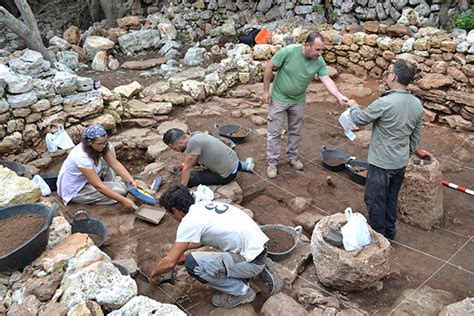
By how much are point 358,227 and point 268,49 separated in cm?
611

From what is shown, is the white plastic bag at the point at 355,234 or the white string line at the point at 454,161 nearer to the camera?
the white plastic bag at the point at 355,234

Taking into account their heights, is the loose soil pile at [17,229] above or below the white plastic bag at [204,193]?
above

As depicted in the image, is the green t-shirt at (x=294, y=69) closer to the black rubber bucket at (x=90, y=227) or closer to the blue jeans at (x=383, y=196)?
the blue jeans at (x=383, y=196)

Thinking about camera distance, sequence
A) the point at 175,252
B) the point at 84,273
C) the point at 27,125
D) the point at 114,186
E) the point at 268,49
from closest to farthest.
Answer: the point at 84,273 < the point at 175,252 < the point at 114,186 < the point at 27,125 < the point at 268,49

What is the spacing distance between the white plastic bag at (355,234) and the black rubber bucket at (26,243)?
230 cm

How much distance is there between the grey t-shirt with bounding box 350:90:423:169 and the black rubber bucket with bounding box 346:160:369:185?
53.0 inches

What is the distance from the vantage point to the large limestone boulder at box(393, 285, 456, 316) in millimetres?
3273

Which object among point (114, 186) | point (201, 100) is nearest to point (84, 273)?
point (114, 186)

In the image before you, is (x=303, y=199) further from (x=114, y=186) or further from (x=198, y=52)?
(x=198, y=52)

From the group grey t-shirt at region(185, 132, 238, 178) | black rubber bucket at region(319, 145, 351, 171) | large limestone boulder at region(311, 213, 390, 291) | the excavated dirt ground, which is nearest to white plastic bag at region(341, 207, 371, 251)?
large limestone boulder at region(311, 213, 390, 291)

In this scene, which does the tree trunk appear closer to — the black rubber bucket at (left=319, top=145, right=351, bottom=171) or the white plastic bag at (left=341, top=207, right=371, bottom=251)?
the black rubber bucket at (left=319, top=145, right=351, bottom=171)

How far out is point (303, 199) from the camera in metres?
5.00

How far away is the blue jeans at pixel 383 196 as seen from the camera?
156 inches

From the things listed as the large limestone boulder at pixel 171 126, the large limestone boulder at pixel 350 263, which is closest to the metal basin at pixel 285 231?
the large limestone boulder at pixel 350 263
